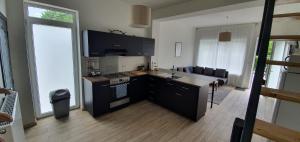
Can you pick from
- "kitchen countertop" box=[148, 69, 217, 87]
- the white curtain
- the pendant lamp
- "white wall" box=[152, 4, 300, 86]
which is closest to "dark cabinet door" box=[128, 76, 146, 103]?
"kitchen countertop" box=[148, 69, 217, 87]

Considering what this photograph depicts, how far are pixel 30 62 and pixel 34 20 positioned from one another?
84 centimetres

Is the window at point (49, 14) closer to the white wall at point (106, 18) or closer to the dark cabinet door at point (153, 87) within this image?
the white wall at point (106, 18)

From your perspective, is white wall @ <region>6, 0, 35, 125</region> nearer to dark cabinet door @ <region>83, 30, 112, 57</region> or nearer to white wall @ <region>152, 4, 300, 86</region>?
dark cabinet door @ <region>83, 30, 112, 57</region>

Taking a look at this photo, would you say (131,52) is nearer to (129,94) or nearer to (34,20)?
(129,94)

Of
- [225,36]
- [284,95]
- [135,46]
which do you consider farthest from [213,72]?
[284,95]

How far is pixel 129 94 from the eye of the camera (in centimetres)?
372

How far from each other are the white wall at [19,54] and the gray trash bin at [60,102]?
0.38m

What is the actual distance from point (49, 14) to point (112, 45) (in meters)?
1.41

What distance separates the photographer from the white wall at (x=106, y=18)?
3131 millimetres

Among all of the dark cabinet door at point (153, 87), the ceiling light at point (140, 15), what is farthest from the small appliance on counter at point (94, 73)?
the ceiling light at point (140, 15)

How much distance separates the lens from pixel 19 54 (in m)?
2.45

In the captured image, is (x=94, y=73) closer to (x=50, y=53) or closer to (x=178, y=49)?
(x=50, y=53)

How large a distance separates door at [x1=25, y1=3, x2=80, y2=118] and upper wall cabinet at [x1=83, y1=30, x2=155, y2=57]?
47 cm

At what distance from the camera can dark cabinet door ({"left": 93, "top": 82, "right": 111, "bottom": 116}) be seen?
3.02 meters
